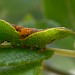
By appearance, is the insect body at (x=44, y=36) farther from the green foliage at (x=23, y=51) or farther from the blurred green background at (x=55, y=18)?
the blurred green background at (x=55, y=18)

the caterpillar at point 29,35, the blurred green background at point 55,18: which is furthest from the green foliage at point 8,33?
the blurred green background at point 55,18

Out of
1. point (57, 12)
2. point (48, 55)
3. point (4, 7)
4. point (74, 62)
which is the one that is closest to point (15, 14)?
point (4, 7)

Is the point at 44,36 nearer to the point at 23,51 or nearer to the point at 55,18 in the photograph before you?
the point at 23,51

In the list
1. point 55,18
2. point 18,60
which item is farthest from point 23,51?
point 55,18

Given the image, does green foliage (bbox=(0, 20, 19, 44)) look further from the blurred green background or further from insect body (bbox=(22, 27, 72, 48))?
the blurred green background

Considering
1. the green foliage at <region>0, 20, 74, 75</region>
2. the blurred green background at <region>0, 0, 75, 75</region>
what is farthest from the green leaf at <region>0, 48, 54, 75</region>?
the blurred green background at <region>0, 0, 75, 75</region>

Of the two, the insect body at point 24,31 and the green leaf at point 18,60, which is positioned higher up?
the insect body at point 24,31

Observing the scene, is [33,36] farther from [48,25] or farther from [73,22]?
[73,22]

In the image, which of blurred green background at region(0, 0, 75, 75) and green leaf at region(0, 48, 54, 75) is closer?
green leaf at region(0, 48, 54, 75)
